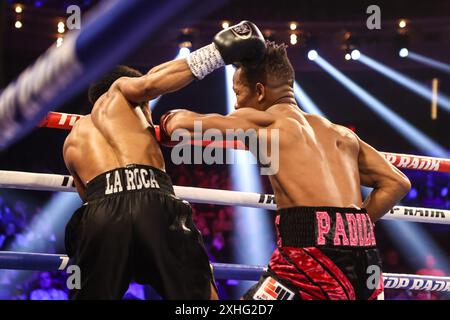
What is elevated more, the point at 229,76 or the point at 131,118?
the point at 229,76

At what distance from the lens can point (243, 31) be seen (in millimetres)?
1919

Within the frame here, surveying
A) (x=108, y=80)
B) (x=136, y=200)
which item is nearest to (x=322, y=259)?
(x=136, y=200)

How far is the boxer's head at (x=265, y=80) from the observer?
211cm

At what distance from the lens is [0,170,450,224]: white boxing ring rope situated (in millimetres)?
2139

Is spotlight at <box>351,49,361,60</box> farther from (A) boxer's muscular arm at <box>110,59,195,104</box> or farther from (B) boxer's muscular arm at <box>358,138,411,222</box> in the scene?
(A) boxer's muscular arm at <box>110,59,195,104</box>

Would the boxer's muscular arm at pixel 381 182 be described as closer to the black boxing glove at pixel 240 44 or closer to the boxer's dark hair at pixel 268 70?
the boxer's dark hair at pixel 268 70

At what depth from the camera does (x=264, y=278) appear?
183cm

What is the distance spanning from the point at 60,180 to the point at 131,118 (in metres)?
0.40

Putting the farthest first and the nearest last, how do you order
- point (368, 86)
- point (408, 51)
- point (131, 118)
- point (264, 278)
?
point (368, 86), point (408, 51), point (131, 118), point (264, 278)

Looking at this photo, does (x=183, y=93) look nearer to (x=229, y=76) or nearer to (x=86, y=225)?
(x=229, y=76)

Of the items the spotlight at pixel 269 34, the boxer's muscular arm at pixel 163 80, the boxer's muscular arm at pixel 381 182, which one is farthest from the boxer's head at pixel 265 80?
the spotlight at pixel 269 34

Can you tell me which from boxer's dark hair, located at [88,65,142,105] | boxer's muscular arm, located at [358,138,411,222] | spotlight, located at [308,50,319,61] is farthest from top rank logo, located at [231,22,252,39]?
spotlight, located at [308,50,319,61]

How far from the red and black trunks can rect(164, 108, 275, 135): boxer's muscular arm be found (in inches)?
12.1
